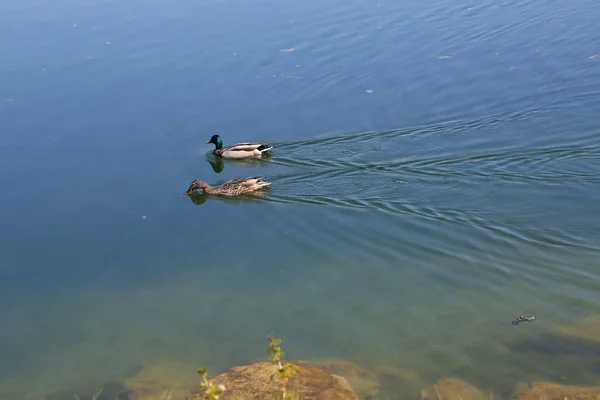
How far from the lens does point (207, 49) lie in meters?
19.8

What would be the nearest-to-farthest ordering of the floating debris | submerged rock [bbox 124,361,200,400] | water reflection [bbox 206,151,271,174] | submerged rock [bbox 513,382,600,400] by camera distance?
submerged rock [bbox 513,382,600,400]
submerged rock [bbox 124,361,200,400]
the floating debris
water reflection [bbox 206,151,271,174]

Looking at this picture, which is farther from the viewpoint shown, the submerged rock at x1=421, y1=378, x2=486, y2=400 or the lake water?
the lake water

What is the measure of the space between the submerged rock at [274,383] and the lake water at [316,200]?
0.44 m

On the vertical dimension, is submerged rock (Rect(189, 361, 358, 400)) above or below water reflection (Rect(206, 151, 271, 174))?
below

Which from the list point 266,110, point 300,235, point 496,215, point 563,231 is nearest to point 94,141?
point 266,110

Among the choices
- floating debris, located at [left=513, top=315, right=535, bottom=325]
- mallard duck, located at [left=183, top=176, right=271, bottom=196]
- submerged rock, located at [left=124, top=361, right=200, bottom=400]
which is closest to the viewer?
submerged rock, located at [left=124, top=361, right=200, bottom=400]

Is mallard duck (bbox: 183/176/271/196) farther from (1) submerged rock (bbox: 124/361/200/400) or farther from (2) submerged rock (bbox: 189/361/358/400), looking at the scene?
(2) submerged rock (bbox: 189/361/358/400)

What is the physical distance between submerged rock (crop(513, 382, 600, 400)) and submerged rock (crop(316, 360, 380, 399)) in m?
1.45

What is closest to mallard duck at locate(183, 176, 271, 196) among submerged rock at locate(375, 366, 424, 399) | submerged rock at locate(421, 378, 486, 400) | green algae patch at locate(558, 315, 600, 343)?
submerged rock at locate(375, 366, 424, 399)

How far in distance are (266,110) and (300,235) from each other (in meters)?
5.29

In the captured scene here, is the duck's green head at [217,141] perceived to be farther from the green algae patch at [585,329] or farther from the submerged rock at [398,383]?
the green algae patch at [585,329]

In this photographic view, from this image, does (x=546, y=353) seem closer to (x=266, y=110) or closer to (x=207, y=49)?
(x=266, y=110)

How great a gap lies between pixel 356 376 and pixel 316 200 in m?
4.92

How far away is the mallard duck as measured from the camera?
43.3 feet
